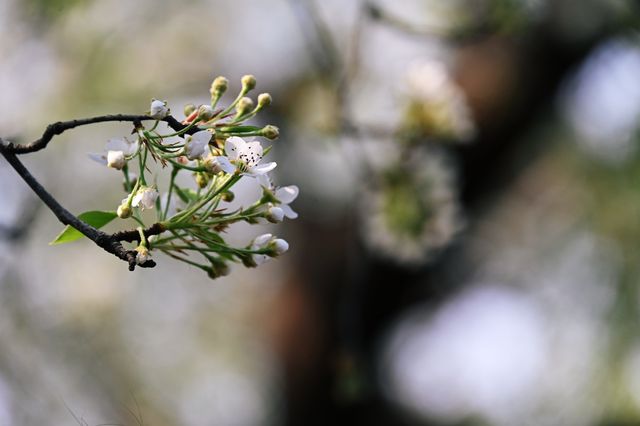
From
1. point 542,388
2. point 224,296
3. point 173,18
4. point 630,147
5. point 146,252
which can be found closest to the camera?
point 146,252

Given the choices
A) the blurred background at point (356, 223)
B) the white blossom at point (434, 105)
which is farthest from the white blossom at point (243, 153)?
the white blossom at point (434, 105)

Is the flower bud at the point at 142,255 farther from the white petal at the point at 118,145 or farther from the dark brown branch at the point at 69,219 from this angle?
the white petal at the point at 118,145

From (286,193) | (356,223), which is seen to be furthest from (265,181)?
(356,223)

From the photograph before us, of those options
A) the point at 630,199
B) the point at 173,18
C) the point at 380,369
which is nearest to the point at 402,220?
the point at 630,199

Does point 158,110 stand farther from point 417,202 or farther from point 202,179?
point 417,202

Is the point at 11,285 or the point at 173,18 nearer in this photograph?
the point at 11,285

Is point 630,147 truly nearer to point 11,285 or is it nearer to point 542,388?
point 542,388
